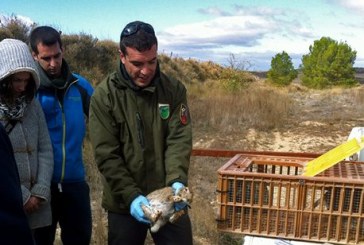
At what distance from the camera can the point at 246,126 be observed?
34.2 ft

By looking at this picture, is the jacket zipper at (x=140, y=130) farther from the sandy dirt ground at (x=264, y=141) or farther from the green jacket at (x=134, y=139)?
the sandy dirt ground at (x=264, y=141)

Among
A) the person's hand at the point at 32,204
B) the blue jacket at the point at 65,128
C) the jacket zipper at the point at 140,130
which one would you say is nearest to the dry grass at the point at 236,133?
the blue jacket at the point at 65,128

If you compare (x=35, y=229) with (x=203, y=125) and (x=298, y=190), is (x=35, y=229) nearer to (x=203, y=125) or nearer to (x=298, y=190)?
(x=298, y=190)

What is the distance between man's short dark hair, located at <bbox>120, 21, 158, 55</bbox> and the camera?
213 cm

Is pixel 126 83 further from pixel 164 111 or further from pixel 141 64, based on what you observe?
pixel 164 111

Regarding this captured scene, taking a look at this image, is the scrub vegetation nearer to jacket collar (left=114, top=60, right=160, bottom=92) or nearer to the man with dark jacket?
jacket collar (left=114, top=60, right=160, bottom=92)

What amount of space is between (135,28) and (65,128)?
3.07ft

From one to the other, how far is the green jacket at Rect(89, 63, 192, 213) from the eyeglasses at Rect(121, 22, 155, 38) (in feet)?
0.66

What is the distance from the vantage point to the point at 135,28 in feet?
7.09

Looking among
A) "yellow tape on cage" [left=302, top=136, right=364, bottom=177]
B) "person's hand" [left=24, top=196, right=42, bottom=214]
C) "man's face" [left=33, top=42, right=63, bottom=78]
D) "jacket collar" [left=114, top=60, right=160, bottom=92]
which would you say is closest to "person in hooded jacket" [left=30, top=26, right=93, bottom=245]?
"man's face" [left=33, top=42, right=63, bottom=78]

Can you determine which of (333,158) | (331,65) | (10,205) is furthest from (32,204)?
(331,65)

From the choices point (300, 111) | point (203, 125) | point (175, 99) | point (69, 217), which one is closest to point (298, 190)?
point (175, 99)

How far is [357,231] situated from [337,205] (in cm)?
19

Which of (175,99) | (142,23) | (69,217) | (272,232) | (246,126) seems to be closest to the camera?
(142,23)
